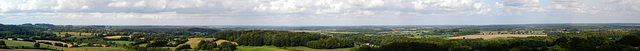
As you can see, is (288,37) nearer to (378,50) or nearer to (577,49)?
(378,50)

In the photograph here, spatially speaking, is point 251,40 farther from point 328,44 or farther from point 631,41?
point 631,41

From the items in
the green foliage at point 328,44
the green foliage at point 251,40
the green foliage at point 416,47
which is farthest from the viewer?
the green foliage at point 251,40

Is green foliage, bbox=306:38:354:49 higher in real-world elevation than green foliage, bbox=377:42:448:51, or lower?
lower

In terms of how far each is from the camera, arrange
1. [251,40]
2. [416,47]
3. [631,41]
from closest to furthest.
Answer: [631,41] → [416,47] → [251,40]

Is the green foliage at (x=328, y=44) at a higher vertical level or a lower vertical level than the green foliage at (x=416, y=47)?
lower

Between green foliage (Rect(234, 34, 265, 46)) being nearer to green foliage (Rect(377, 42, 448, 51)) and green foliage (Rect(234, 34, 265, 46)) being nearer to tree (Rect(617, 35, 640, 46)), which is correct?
green foliage (Rect(377, 42, 448, 51))

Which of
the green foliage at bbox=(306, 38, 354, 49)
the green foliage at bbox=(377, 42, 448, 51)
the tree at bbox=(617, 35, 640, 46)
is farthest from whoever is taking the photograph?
the green foliage at bbox=(306, 38, 354, 49)

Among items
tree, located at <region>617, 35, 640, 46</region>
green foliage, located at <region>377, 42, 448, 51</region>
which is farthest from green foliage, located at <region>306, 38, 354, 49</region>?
tree, located at <region>617, 35, 640, 46</region>

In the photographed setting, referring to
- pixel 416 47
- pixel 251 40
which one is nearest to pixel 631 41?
pixel 416 47

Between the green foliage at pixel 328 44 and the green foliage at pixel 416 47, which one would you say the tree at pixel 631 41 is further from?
the green foliage at pixel 328 44

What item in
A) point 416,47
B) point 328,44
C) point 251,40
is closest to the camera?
point 416,47

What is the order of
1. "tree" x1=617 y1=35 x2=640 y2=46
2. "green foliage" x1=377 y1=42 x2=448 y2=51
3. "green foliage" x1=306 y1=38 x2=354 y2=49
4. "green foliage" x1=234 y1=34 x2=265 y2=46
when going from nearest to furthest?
"tree" x1=617 y1=35 x2=640 y2=46, "green foliage" x1=377 y1=42 x2=448 y2=51, "green foliage" x1=306 y1=38 x2=354 y2=49, "green foliage" x1=234 y1=34 x2=265 y2=46

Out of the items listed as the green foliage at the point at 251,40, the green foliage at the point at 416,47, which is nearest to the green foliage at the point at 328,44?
the green foliage at the point at 251,40

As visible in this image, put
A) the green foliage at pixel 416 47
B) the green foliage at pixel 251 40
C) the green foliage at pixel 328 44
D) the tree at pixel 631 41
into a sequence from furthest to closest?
the green foliage at pixel 251 40
the green foliage at pixel 328 44
the green foliage at pixel 416 47
the tree at pixel 631 41
